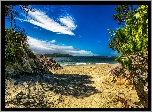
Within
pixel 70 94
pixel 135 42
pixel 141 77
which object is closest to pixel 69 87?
pixel 70 94

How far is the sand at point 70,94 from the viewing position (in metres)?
11.9

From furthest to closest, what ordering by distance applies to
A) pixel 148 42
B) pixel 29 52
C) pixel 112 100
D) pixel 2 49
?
pixel 29 52 < pixel 112 100 < pixel 2 49 < pixel 148 42

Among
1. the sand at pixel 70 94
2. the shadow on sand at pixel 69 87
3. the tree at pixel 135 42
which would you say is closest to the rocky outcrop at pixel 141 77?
the tree at pixel 135 42

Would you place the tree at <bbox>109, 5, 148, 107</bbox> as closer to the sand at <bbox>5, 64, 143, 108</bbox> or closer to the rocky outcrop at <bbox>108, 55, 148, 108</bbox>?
the rocky outcrop at <bbox>108, 55, 148, 108</bbox>

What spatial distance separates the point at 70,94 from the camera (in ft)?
45.8

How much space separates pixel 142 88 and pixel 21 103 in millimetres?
5032

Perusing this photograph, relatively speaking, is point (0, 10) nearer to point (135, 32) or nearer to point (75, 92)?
point (135, 32)

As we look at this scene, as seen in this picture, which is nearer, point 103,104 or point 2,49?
point 2,49

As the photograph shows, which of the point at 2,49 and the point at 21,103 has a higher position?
the point at 2,49

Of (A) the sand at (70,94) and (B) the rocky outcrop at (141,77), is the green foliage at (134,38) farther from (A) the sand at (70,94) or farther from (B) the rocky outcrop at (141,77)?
(A) the sand at (70,94)

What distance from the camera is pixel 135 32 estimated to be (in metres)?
8.92

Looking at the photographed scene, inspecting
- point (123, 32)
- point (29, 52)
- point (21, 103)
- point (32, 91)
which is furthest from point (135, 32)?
point (29, 52)

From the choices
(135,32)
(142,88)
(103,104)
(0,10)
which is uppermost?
(0,10)

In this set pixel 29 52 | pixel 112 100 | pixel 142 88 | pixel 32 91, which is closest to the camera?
pixel 142 88
